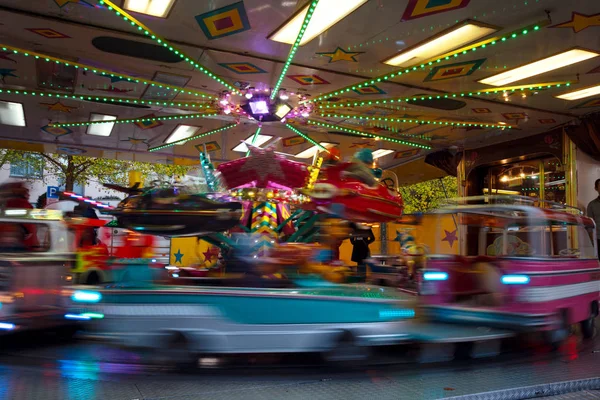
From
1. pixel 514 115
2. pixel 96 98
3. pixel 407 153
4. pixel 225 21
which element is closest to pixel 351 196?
pixel 225 21

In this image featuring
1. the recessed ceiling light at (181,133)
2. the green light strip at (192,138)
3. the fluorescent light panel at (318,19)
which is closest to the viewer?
the fluorescent light panel at (318,19)

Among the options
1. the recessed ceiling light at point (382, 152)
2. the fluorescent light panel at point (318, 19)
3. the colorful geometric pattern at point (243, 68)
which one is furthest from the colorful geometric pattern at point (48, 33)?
the recessed ceiling light at point (382, 152)

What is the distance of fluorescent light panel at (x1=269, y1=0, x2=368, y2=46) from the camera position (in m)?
6.04

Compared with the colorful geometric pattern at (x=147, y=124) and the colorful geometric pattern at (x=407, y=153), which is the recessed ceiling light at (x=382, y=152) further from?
the colorful geometric pattern at (x=147, y=124)

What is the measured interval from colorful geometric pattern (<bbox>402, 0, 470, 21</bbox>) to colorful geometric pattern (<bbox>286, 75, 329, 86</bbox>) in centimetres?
267

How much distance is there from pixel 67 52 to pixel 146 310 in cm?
552

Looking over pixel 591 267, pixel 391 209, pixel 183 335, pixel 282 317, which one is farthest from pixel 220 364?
pixel 591 267

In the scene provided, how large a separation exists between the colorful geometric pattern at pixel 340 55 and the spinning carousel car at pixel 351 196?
3054mm

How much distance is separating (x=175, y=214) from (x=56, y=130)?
964 centimetres

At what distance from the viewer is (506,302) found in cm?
468

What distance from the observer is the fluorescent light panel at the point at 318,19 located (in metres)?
6.04

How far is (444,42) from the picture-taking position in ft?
23.4

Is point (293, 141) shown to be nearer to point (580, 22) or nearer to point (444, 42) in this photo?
point (444, 42)

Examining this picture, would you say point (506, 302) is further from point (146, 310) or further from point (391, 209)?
point (146, 310)
